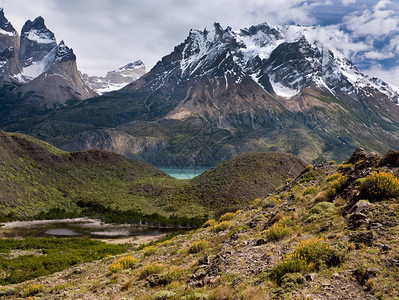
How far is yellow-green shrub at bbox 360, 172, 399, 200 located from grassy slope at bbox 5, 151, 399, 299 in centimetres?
68

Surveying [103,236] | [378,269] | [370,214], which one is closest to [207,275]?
[378,269]

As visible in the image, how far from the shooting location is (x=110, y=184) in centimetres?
11694

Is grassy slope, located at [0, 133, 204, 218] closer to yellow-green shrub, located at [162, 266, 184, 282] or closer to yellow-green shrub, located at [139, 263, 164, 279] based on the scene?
yellow-green shrub, located at [139, 263, 164, 279]

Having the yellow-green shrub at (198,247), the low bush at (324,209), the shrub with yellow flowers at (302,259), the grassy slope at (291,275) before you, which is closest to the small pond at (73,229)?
the grassy slope at (291,275)

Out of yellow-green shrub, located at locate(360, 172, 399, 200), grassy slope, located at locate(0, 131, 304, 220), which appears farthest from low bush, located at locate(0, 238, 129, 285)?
grassy slope, located at locate(0, 131, 304, 220)

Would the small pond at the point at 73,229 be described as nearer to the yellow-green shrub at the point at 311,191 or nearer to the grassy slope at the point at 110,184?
the grassy slope at the point at 110,184

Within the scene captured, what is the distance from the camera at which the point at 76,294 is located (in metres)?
14.6

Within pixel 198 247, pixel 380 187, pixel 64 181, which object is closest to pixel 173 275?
pixel 198 247

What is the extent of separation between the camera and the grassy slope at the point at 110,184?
290 feet

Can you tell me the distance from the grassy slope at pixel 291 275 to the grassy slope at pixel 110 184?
75003 millimetres

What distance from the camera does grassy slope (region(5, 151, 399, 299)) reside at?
Answer: 8469 millimetres

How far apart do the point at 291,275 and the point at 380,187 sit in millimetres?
6771

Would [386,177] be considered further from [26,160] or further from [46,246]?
[26,160]

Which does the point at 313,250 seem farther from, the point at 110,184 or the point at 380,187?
the point at 110,184
